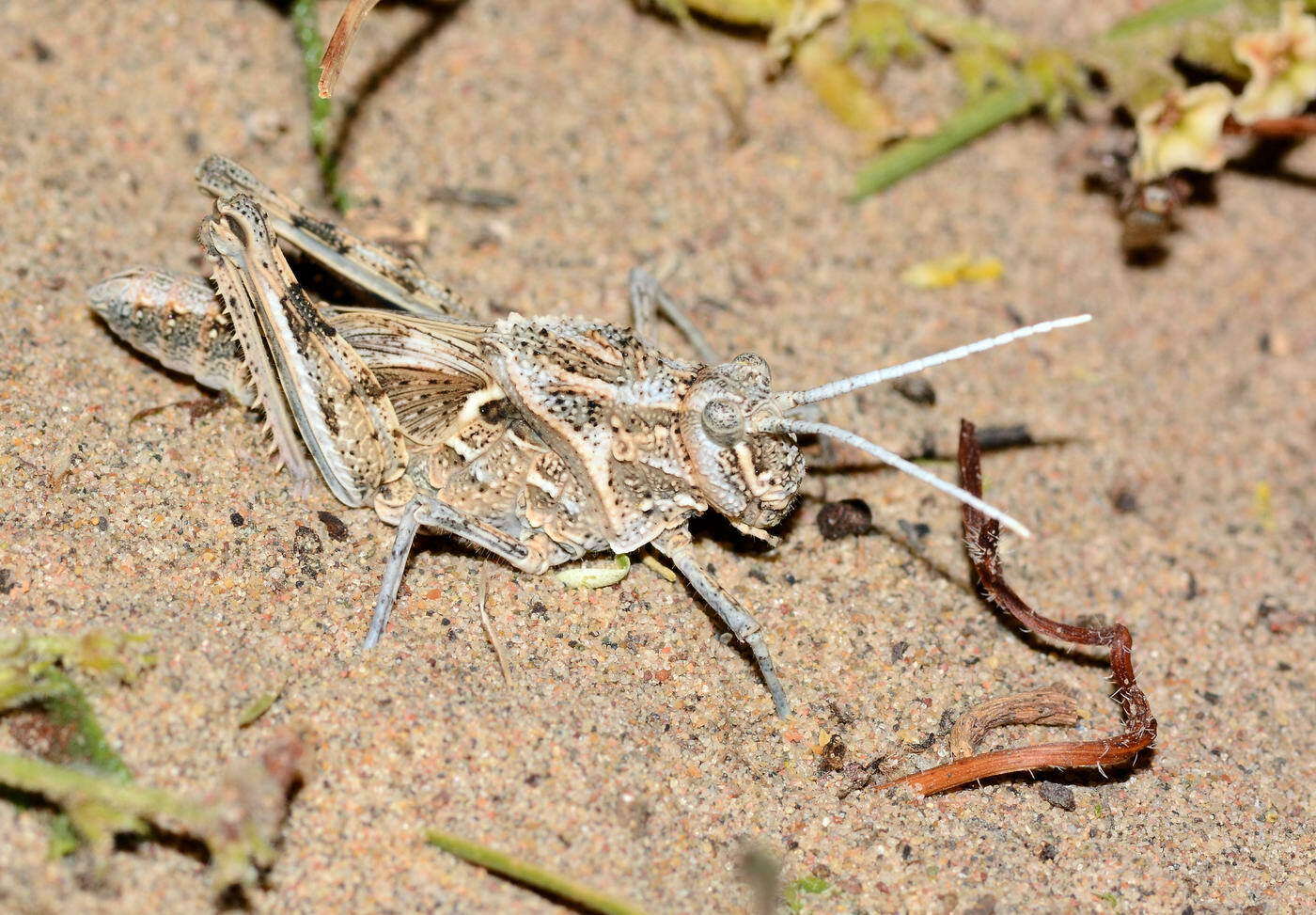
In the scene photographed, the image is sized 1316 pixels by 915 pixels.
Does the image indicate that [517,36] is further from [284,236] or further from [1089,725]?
[1089,725]

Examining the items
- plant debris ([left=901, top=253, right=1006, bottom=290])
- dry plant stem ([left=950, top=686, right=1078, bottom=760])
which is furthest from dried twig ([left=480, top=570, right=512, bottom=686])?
plant debris ([left=901, top=253, right=1006, bottom=290])

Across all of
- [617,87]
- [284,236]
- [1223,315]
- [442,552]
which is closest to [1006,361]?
[1223,315]

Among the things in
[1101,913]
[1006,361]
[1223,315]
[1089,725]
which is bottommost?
[1101,913]

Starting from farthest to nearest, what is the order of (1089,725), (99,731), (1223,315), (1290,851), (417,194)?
(1223,315) < (417,194) < (1089,725) < (1290,851) < (99,731)

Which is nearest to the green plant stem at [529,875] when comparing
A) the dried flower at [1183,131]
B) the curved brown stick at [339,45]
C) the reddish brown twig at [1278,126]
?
the curved brown stick at [339,45]

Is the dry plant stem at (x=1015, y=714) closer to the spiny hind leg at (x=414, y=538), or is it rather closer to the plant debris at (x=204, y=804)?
the spiny hind leg at (x=414, y=538)

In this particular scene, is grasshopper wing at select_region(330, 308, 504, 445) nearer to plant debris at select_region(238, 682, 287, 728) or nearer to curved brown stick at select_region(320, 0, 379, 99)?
curved brown stick at select_region(320, 0, 379, 99)

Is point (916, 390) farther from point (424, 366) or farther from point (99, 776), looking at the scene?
point (99, 776)

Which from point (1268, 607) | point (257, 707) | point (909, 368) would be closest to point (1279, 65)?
point (1268, 607)
